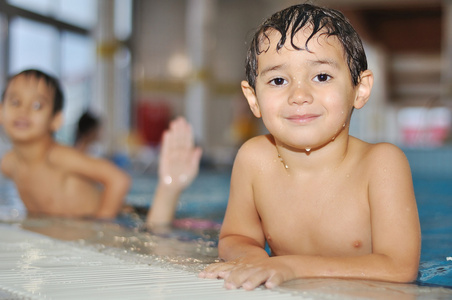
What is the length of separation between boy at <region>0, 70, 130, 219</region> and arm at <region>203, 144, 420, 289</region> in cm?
189

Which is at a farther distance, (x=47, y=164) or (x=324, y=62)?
(x=47, y=164)

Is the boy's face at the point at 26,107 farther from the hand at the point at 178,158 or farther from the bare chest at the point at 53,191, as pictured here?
the hand at the point at 178,158

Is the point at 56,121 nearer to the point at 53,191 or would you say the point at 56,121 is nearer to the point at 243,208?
the point at 53,191

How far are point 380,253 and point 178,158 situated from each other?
190 centimetres

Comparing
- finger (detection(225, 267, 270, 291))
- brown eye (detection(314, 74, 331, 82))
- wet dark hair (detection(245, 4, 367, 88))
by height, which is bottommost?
finger (detection(225, 267, 270, 291))

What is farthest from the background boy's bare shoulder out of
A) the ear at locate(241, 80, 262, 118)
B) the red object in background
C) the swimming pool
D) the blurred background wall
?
the red object in background

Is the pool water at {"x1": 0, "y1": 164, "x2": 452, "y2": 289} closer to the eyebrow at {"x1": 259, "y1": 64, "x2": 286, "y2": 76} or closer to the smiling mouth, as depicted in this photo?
the smiling mouth

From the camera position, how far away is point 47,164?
3.50 meters

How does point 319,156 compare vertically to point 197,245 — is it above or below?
above

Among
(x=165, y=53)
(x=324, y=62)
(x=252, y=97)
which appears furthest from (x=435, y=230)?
(x=165, y=53)

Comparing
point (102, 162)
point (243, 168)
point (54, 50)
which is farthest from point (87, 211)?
point (54, 50)

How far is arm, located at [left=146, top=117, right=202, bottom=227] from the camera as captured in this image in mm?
3342

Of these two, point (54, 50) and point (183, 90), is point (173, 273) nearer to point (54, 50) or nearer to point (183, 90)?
point (54, 50)

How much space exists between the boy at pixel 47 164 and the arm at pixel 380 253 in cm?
189
